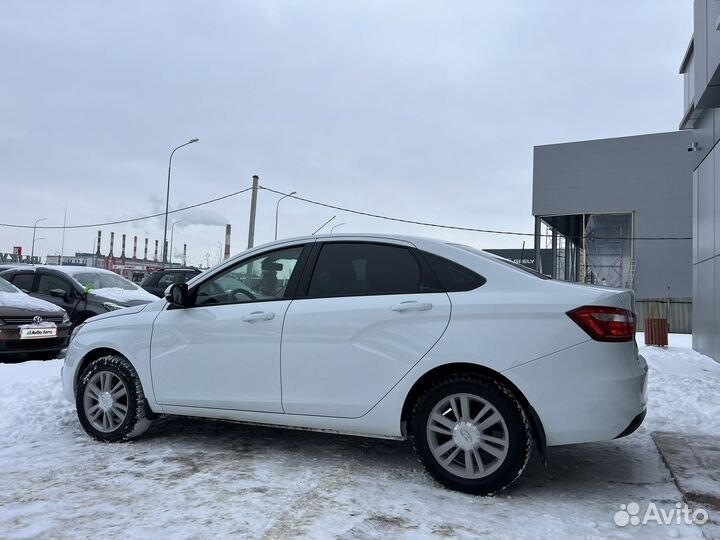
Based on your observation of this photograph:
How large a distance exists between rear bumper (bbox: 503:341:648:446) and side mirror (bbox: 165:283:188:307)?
253 centimetres

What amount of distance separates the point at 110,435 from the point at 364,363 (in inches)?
88.7

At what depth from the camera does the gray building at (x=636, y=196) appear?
31.5 meters

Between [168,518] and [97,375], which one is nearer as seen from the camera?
[168,518]

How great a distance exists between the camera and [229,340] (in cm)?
417

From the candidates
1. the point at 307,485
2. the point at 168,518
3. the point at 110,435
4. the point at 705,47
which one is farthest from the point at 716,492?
the point at 705,47

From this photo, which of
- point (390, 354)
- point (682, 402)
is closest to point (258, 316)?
point (390, 354)

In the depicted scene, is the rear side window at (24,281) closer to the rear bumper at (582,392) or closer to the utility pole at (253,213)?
the utility pole at (253,213)

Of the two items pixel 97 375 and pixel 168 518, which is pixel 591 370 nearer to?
pixel 168 518

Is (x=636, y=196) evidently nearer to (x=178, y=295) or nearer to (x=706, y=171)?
(x=706, y=171)

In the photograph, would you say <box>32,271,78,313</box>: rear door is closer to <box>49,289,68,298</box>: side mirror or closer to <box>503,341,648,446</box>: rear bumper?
<box>49,289,68,298</box>: side mirror

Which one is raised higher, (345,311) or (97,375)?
(345,311)

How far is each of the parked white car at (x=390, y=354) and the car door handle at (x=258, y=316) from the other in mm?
10

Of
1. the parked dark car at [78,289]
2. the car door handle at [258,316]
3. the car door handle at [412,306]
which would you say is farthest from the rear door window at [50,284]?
the car door handle at [412,306]

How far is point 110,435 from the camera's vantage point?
14.7 feet
